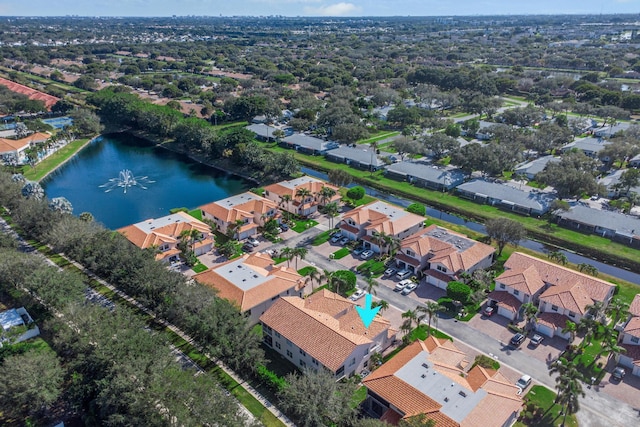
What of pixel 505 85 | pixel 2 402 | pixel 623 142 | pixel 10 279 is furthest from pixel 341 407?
pixel 505 85

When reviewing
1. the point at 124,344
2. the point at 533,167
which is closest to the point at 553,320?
the point at 124,344

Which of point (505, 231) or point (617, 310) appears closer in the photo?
point (617, 310)

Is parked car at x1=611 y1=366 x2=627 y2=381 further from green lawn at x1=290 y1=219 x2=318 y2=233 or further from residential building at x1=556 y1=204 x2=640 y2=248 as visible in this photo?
green lawn at x1=290 y1=219 x2=318 y2=233

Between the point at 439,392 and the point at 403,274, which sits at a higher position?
the point at 439,392

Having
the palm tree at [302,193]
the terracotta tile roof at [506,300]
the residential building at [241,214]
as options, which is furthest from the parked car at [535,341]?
the residential building at [241,214]

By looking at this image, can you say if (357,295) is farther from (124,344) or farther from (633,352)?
(633,352)

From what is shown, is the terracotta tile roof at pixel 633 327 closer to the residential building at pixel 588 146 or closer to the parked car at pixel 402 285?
the parked car at pixel 402 285
